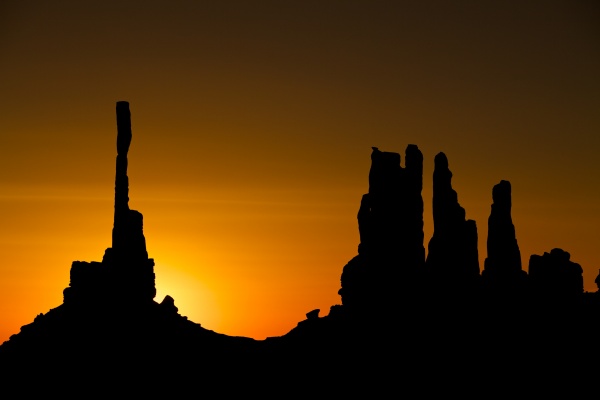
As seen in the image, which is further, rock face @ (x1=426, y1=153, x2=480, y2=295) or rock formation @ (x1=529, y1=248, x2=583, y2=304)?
rock formation @ (x1=529, y1=248, x2=583, y2=304)

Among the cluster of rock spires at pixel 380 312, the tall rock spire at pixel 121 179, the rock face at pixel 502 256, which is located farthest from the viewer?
the rock face at pixel 502 256

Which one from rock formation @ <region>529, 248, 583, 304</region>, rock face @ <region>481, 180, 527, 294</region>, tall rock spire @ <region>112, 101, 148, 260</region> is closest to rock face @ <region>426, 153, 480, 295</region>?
rock face @ <region>481, 180, 527, 294</region>

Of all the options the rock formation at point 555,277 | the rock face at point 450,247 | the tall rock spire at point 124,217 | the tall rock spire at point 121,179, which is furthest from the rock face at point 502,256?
the tall rock spire at point 121,179

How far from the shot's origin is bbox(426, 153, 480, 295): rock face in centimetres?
19150

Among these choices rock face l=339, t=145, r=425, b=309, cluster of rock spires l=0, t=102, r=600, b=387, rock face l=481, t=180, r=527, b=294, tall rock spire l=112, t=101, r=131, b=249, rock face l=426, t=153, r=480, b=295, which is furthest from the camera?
rock face l=481, t=180, r=527, b=294

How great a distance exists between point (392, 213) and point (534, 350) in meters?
23.2

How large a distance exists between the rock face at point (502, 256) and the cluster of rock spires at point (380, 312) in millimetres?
161

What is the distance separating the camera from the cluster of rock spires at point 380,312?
183625 millimetres

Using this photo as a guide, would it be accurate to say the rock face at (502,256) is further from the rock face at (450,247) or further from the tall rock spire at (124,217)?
the tall rock spire at (124,217)

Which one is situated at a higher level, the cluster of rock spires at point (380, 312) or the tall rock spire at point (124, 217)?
the tall rock spire at point (124, 217)

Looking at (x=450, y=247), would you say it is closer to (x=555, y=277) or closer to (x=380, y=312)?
(x=380, y=312)

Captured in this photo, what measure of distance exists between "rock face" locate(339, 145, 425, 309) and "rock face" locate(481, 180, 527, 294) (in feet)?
29.6

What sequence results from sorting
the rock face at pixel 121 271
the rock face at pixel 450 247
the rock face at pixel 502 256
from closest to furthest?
the rock face at pixel 121 271, the rock face at pixel 450 247, the rock face at pixel 502 256

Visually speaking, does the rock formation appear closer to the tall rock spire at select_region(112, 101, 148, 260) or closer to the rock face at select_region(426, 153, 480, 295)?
the rock face at select_region(426, 153, 480, 295)
